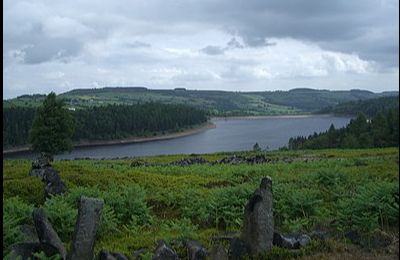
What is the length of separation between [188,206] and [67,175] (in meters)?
9.38

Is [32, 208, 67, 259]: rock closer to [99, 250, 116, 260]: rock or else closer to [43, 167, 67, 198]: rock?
[99, 250, 116, 260]: rock

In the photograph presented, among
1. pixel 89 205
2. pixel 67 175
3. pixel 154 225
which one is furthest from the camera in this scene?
pixel 67 175

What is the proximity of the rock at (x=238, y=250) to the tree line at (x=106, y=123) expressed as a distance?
132 metres

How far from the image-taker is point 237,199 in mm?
16359

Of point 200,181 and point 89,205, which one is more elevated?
point 89,205

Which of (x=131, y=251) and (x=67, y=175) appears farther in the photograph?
(x=67, y=175)

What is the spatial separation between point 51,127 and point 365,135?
195 ft

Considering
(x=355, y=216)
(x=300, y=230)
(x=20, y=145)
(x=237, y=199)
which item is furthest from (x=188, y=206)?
(x=20, y=145)

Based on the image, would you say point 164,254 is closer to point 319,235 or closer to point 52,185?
point 319,235

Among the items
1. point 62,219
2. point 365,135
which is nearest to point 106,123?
point 365,135

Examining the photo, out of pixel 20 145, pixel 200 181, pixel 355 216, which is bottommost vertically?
pixel 20 145

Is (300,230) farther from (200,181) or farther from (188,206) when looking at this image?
(200,181)

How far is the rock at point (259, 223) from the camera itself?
10930mm

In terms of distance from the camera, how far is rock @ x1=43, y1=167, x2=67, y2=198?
19.5 m
